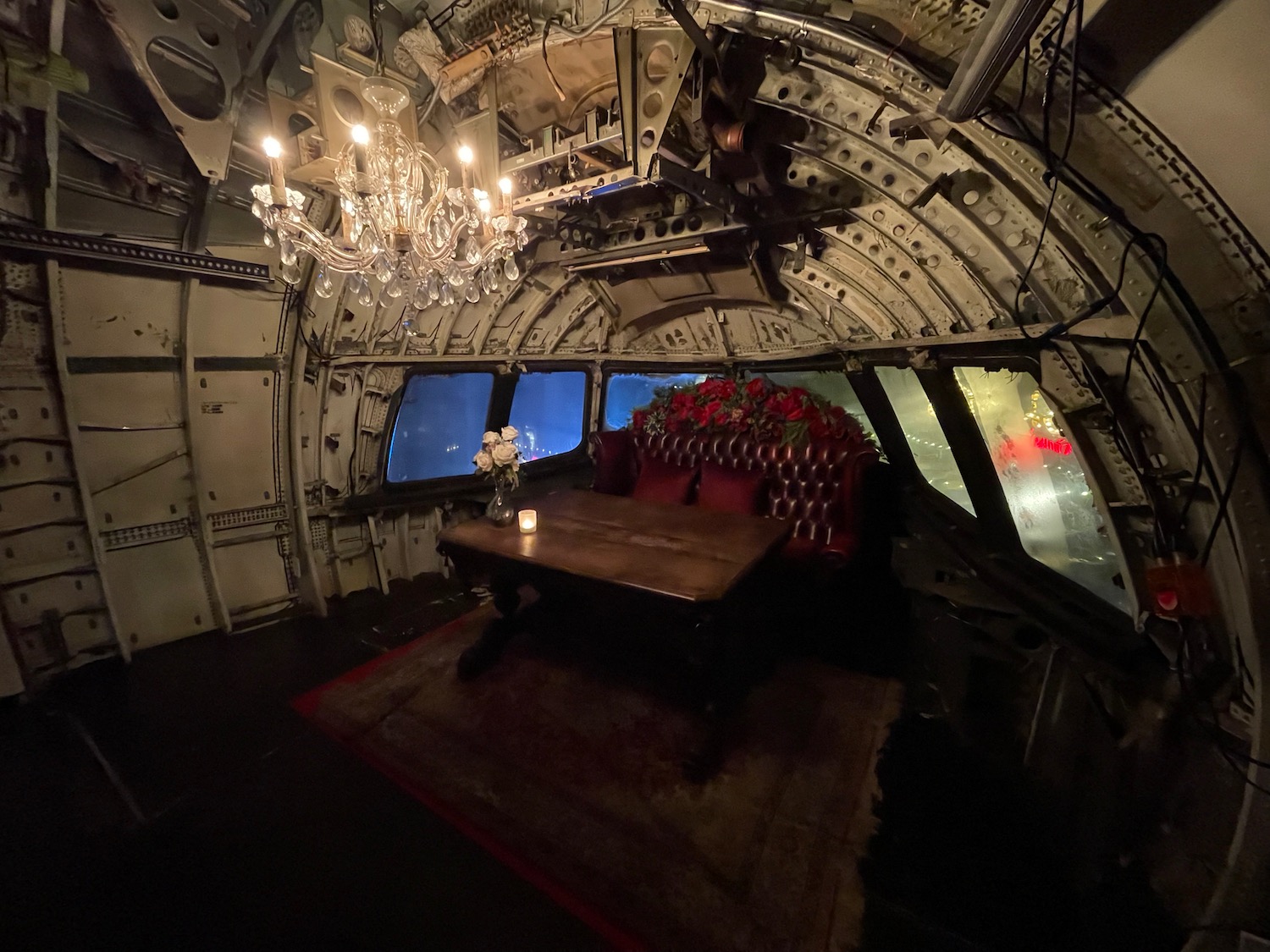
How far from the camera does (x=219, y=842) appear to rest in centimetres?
217

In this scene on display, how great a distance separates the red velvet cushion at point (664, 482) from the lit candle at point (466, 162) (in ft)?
9.31

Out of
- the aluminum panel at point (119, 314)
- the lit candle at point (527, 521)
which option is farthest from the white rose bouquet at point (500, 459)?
the aluminum panel at point (119, 314)

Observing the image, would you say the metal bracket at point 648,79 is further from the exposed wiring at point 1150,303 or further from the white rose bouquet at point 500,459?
the exposed wiring at point 1150,303

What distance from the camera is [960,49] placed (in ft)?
6.39

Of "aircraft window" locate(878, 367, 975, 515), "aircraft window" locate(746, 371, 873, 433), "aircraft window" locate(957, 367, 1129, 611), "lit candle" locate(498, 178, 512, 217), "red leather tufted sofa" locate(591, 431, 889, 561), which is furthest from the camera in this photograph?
"aircraft window" locate(746, 371, 873, 433)

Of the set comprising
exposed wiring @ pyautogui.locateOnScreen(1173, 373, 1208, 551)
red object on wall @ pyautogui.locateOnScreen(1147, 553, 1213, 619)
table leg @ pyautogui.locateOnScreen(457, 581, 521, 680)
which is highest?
exposed wiring @ pyautogui.locateOnScreen(1173, 373, 1208, 551)

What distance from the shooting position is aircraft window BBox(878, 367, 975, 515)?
408cm

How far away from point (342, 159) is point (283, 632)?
11.8 ft

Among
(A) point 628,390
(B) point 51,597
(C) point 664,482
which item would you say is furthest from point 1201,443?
(B) point 51,597

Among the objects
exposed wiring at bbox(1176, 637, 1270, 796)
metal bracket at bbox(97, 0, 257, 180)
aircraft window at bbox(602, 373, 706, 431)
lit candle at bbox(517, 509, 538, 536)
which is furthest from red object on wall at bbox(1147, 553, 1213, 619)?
metal bracket at bbox(97, 0, 257, 180)

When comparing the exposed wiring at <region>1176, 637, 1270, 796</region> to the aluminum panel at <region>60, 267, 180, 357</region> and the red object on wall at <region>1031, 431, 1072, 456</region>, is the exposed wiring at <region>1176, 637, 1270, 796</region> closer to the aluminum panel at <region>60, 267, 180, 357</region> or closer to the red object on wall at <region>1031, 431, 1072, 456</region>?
the red object on wall at <region>1031, 431, 1072, 456</region>

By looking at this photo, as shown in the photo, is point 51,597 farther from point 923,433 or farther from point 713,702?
point 923,433

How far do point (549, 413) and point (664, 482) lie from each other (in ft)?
9.06

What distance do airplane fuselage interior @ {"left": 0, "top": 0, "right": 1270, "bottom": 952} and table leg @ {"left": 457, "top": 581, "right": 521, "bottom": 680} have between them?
56mm
